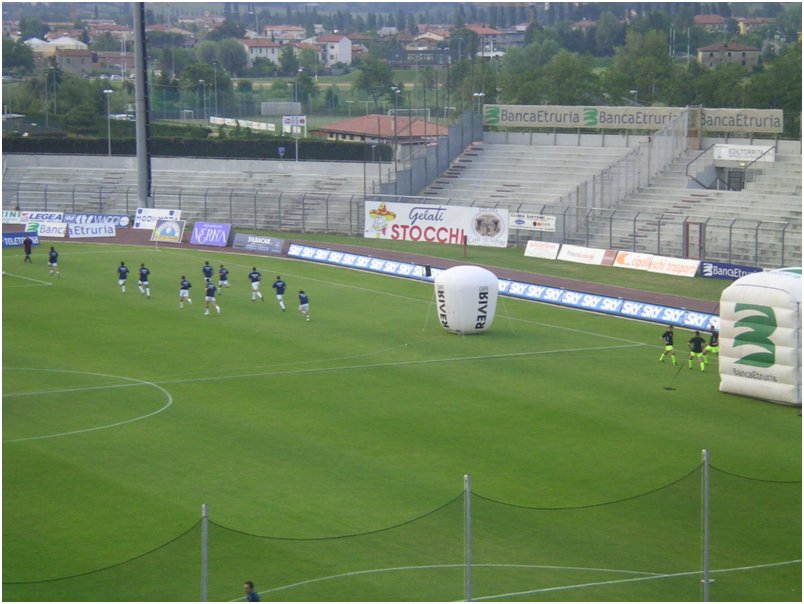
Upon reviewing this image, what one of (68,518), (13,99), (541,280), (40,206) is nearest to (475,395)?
(68,518)

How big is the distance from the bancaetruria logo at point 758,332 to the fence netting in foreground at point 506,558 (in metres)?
10.8

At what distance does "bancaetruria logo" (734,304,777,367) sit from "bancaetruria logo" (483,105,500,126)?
2036 inches

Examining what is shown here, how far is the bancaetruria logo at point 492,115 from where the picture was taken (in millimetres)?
87250

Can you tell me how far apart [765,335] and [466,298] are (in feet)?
41.4

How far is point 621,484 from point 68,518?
11.5m

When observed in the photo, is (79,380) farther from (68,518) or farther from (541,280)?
(541,280)

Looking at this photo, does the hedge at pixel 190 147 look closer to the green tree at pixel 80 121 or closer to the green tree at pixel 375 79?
the green tree at pixel 80 121

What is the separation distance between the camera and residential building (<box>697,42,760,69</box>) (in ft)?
546

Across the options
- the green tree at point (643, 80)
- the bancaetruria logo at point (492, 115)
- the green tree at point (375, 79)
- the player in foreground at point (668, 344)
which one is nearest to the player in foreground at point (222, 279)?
the player in foreground at point (668, 344)

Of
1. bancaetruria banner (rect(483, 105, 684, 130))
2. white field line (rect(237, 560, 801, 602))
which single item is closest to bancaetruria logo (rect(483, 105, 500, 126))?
bancaetruria banner (rect(483, 105, 684, 130))

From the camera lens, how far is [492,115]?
3452 inches

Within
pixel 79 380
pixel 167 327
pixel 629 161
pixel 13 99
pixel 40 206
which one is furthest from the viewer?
pixel 13 99

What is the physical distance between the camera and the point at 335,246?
7244 cm

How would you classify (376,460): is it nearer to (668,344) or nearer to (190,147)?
(668,344)
